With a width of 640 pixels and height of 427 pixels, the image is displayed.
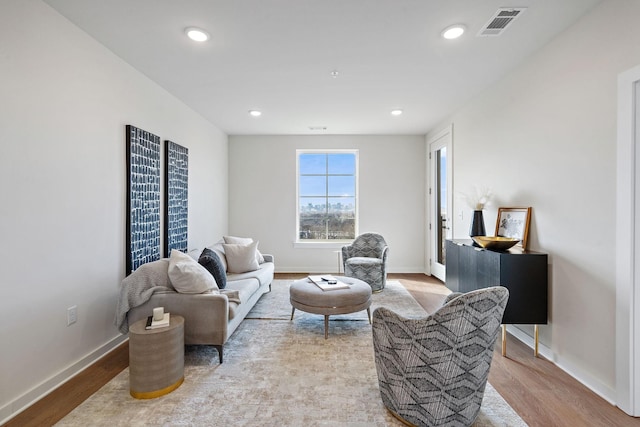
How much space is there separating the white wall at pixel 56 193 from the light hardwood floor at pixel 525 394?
0.12 meters

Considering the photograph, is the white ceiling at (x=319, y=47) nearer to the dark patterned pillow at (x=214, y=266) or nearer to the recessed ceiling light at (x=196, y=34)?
the recessed ceiling light at (x=196, y=34)

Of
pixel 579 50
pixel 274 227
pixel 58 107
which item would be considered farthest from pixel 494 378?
pixel 274 227

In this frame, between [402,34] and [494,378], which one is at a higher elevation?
[402,34]

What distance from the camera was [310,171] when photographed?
6.26 metres

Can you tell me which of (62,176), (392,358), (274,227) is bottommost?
(392,358)

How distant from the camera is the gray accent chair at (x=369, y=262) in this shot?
462cm

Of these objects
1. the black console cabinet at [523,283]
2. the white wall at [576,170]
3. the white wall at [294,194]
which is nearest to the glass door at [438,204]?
the white wall at [294,194]

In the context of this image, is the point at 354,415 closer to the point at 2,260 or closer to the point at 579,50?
the point at 2,260

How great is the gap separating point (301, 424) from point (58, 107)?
2712 millimetres

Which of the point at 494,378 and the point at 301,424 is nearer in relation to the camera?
the point at 301,424

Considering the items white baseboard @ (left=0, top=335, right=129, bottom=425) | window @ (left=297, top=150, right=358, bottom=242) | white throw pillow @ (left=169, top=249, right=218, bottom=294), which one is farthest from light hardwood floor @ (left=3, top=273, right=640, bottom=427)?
window @ (left=297, top=150, right=358, bottom=242)

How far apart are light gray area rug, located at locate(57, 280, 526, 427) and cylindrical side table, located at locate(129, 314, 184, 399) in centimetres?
7

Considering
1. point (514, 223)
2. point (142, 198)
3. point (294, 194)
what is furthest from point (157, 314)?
point (294, 194)

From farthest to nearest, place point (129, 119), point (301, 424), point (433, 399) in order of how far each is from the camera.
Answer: point (129, 119)
point (301, 424)
point (433, 399)
